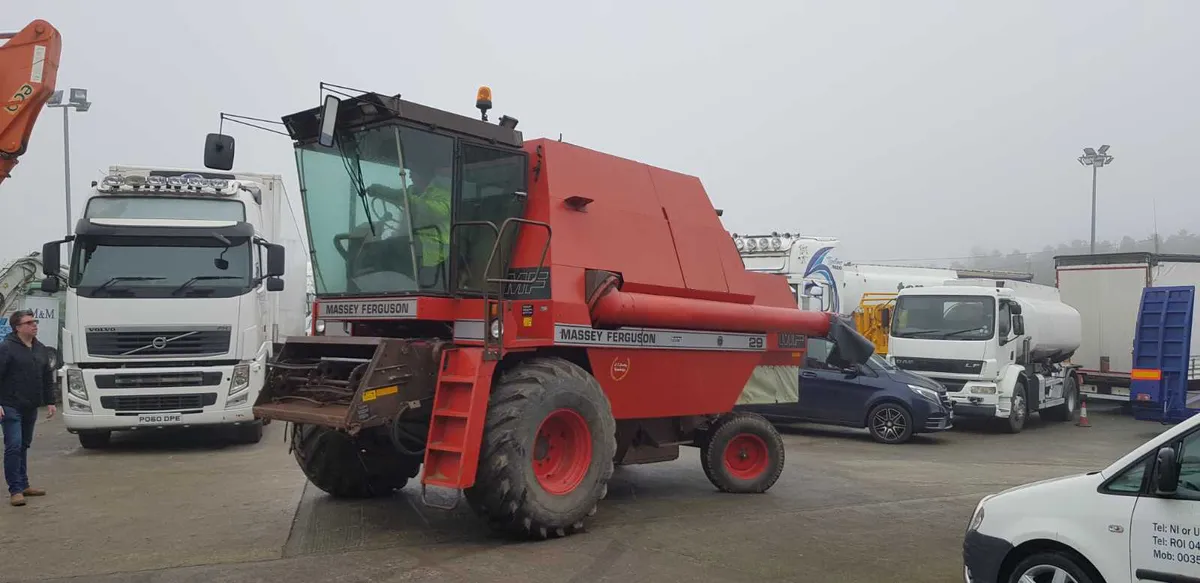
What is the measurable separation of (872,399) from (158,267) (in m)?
11.1

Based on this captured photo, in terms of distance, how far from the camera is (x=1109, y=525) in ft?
14.9

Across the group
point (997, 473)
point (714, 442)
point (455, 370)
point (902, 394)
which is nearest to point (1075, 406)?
point (902, 394)

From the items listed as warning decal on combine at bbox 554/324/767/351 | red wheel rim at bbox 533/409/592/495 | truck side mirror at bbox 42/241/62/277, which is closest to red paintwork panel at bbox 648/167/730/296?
warning decal on combine at bbox 554/324/767/351

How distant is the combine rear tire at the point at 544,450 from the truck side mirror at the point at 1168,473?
405 cm

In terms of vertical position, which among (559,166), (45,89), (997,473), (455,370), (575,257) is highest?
(45,89)

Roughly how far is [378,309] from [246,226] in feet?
18.4

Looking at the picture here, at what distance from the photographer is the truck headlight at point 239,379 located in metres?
11.9

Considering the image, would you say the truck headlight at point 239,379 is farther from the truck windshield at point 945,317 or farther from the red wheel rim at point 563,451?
the truck windshield at point 945,317

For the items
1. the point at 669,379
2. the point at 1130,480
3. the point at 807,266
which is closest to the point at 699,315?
the point at 669,379

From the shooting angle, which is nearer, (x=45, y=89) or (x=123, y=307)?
(x=45, y=89)

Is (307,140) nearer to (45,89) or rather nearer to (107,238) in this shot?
(45,89)

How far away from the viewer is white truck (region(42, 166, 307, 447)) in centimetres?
1138

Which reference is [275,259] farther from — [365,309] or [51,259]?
[365,309]

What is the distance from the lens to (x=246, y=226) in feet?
39.5
